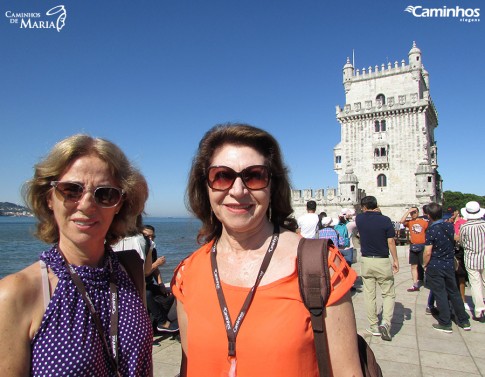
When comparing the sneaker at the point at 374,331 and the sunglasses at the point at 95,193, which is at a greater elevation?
the sunglasses at the point at 95,193

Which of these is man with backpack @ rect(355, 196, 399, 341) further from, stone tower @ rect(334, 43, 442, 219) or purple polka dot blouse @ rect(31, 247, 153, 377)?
stone tower @ rect(334, 43, 442, 219)

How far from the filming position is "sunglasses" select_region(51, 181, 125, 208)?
186 centimetres

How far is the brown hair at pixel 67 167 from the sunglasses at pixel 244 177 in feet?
1.75

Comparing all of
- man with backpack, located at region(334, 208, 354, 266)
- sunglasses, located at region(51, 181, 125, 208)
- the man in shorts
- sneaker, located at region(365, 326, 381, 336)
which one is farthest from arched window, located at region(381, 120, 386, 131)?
sunglasses, located at region(51, 181, 125, 208)

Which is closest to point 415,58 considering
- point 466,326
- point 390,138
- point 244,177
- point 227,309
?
point 390,138

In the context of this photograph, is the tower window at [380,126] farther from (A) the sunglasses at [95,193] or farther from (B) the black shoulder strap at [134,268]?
(A) the sunglasses at [95,193]

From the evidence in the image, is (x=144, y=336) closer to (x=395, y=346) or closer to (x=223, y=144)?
(x=223, y=144)

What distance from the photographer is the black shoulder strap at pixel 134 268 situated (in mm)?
2066

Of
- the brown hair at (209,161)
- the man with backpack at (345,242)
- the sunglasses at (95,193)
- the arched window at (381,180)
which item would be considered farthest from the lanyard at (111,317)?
the arched window at (381,180)

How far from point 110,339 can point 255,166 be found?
1.22 metres

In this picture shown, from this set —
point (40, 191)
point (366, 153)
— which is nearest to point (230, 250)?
point (40, 191)

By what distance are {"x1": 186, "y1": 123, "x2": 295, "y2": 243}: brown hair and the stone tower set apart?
29.4 meters

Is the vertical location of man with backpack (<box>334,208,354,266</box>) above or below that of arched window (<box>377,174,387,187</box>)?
below

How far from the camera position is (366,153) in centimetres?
3288
